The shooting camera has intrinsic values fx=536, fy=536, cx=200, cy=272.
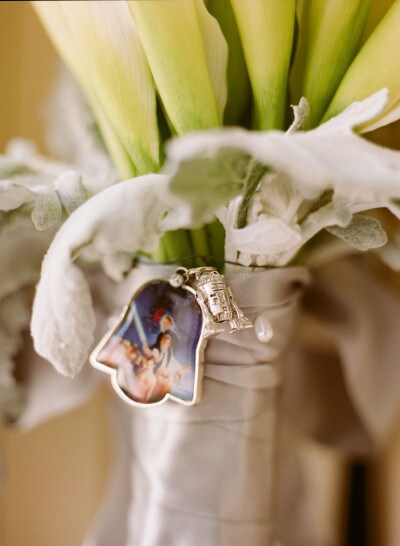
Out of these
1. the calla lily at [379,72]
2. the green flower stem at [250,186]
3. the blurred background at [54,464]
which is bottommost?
the blurred background at [54,464]

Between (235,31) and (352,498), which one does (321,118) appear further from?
(352,498)

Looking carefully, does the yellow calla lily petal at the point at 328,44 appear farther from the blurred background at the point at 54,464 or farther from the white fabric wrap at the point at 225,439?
the blurred background at the point at 54,464

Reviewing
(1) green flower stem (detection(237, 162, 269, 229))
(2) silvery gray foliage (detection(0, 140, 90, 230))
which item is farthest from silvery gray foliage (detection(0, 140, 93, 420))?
(1) green flower stem (detection(237, 162, 269, 229))

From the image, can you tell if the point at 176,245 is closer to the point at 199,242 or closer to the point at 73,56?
the point at 199,242

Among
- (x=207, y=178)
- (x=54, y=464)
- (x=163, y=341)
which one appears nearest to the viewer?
(x=207, y=178)

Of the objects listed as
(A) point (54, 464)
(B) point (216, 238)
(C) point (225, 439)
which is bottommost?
(A) point (54, 464)

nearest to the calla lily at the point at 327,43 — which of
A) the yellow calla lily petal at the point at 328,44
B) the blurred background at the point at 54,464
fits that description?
the yellow calla lily petal at the point at 328,44

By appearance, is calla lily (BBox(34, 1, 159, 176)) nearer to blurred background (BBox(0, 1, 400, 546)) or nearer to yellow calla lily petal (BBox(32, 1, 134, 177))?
yellow calla lily petal (BBox(32, 1, 134, 177))

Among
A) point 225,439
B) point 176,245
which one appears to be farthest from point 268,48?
point 225,439
